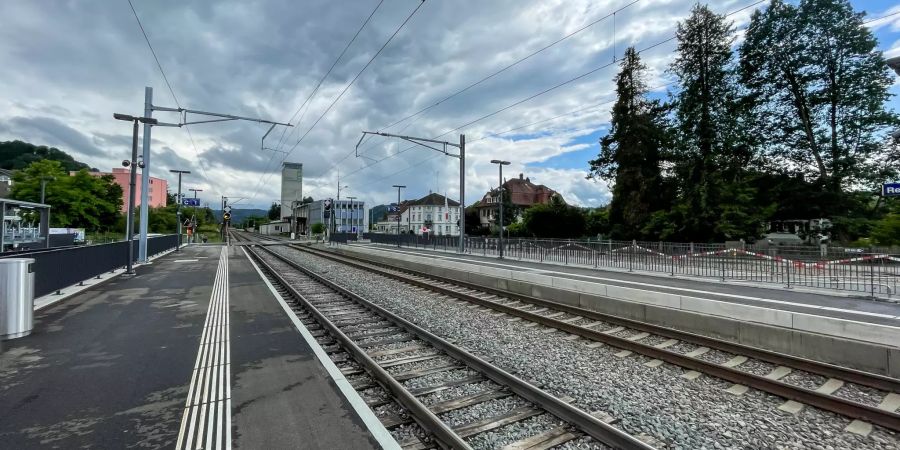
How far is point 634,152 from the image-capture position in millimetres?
38781

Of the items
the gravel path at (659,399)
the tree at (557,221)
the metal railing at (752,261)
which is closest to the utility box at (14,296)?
the gravel path at (659,399)

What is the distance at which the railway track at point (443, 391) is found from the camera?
3.69m

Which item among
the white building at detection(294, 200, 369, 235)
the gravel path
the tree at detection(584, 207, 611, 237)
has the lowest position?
the gravel path

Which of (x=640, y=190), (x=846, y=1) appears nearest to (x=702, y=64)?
(x=846, y=1)

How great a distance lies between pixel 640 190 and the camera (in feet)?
127

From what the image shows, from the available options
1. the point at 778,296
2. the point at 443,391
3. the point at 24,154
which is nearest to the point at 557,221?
the point at 778,296

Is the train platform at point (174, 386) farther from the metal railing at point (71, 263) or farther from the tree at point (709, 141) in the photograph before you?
the tree at point (709, 141)

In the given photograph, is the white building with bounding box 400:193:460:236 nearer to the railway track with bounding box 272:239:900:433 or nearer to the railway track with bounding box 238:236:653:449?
the railway track with bounding box 272:239:900:433

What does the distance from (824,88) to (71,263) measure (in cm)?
4635

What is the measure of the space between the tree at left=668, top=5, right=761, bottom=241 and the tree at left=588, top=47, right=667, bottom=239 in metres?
2.26

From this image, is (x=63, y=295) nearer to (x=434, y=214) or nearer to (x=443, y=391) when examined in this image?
(x=443, y=391)

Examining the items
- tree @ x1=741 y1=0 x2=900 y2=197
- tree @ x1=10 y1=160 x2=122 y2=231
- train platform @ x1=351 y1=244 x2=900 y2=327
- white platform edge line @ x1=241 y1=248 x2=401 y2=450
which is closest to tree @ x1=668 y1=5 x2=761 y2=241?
tree @ x1=741 y1=0 x2=900 y2=197

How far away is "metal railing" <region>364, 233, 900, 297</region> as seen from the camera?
1212 centimetres

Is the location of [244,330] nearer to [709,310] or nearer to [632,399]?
[632,399]
